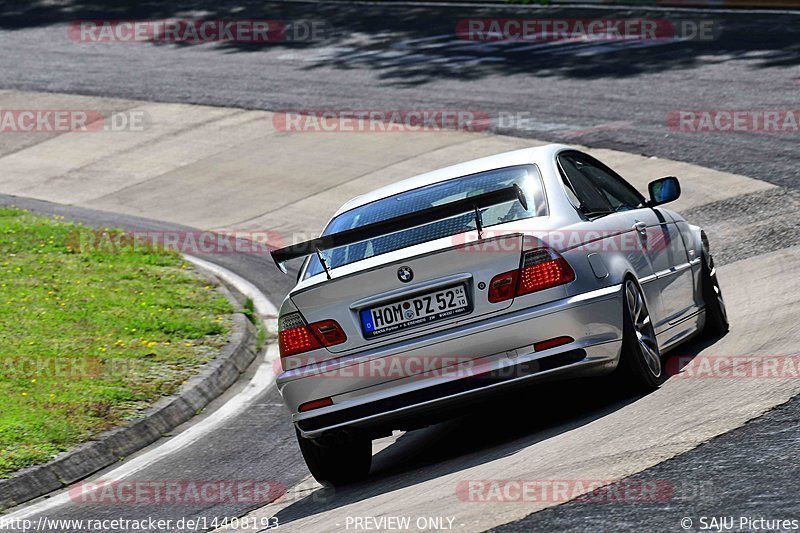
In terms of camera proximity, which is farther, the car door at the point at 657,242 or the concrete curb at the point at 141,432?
the concrete curb at the point at 141,432

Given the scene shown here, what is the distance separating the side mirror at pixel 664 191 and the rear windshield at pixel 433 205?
1152 mm

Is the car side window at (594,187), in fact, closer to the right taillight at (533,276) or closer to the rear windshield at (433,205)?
the rear windshield at (433,205)

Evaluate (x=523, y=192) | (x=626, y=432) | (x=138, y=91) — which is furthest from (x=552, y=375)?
(x=138, y=91)

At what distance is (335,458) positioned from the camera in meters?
7.01

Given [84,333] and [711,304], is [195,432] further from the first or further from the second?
[711,304]

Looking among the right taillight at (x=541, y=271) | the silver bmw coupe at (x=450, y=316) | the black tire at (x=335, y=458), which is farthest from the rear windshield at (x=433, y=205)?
the black tire at (x=335, y=458)

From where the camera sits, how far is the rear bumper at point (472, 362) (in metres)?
6.48

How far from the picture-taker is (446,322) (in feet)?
21.4

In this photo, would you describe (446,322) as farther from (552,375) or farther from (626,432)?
(626,432)

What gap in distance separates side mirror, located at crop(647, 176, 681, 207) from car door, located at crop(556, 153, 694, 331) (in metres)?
0.08

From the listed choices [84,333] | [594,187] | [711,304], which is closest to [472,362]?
[594,187]

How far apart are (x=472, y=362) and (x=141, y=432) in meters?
3.19

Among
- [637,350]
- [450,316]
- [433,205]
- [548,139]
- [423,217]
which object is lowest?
[548,139]

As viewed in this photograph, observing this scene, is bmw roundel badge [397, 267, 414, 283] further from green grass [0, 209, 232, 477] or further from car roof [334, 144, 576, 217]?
green grass [0, 209, 232, 477]
